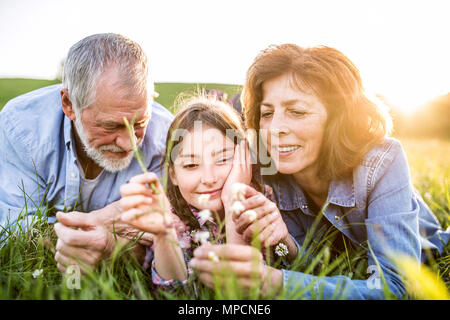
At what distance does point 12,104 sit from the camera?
3.95 m

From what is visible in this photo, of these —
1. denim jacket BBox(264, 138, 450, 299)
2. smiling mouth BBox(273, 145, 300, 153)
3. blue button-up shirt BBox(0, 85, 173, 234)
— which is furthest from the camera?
blue button-up shirt BBox(0, 85, 173, 234)

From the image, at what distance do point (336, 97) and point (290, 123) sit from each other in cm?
46

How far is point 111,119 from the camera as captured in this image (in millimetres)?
3250

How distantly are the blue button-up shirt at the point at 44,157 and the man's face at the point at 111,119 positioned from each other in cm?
32

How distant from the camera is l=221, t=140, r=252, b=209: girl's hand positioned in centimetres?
257

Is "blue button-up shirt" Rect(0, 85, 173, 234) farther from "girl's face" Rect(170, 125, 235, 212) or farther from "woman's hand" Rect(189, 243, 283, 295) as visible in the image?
"woman's hand" Rect(189, 243, 283, 295)

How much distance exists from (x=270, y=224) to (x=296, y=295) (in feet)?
1.95

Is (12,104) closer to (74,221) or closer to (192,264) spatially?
(74,221)

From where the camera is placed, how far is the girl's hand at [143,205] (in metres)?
1.73

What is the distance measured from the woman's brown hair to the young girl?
23.5 inches

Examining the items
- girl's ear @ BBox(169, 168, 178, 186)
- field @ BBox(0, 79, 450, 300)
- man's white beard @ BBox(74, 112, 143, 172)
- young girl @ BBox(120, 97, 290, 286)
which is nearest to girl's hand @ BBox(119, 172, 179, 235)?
young girl @ BBox(120, 97, 290, 286)

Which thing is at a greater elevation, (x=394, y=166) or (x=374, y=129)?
(x=374, y=129)
